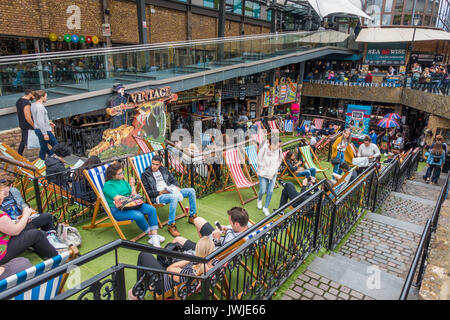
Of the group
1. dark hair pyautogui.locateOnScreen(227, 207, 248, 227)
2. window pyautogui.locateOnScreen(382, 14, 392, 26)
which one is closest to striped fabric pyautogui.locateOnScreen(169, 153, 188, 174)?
dark hair pyautogui.locateOnScreen(227, 207, 248, 227)

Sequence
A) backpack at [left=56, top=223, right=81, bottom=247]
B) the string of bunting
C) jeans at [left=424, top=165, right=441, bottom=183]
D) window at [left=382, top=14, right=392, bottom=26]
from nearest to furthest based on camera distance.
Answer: backpack at [left=56, top=223, right=81, bottom=247], jeans at [left=424, top=165, right=441, bottom=183], the string of bunting, window at [left=382, top=14, right=392, bottom=26]

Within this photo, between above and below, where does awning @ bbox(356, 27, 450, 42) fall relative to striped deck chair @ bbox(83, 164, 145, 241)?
above

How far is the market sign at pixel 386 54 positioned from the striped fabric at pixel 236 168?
2188cm

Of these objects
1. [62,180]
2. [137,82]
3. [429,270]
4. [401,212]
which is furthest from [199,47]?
[429,270]

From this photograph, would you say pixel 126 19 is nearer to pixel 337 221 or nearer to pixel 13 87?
pixel 13 87

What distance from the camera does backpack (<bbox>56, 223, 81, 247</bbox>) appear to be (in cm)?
429

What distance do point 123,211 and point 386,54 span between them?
83.5ft

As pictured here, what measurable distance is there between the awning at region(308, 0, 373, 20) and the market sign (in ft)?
14.2

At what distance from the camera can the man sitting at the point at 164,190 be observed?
491 cm

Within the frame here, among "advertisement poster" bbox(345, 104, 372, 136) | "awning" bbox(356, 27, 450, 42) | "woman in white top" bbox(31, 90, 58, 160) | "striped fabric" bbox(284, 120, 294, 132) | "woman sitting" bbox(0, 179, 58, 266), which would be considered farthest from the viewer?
"awning" bbox(356, 27, 450, 42)

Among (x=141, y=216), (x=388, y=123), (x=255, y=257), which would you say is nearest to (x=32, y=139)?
(x=141, y=216)

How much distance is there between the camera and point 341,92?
21734 millimetres

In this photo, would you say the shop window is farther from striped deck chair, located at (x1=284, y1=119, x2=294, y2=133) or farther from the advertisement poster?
striped deck chair, located at (x1=284, y1=119, x2=294, y2=133)

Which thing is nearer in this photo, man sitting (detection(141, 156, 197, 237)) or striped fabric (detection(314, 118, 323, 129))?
man sitting (detection(141, 156, 197, 237))
